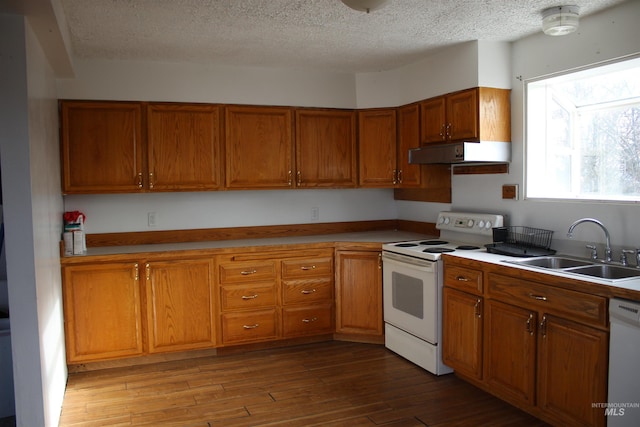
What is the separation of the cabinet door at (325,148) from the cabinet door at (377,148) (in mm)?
82

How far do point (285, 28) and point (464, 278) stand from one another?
1961mm

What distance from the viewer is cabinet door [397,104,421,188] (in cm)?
422

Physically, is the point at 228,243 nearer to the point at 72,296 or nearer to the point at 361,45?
the point at 72,296

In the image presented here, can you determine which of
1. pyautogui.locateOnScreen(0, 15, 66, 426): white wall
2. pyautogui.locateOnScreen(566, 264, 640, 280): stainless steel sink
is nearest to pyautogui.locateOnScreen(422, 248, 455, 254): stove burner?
pyautogui.locateOnScreen(566, 264, 640, 280): stainless steel sink

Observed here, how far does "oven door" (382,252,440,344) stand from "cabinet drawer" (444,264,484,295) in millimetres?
81

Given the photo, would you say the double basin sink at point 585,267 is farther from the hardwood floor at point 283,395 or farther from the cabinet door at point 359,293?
the cabinet door at point 359,293

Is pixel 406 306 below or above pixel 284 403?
above

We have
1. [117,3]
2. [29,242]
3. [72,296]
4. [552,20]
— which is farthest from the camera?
[72,296]

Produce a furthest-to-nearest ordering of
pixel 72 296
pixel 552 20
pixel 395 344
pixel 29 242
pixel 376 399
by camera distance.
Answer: pixel 395 344
pixel 72 296
pixel 376 399
pixel 552 20
pixel 29 242

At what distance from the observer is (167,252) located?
3.78 metres

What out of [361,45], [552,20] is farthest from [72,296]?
[552,20]

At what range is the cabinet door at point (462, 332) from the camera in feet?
10.4

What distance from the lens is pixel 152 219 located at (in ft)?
14.0

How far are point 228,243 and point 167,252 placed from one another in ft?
1.85
